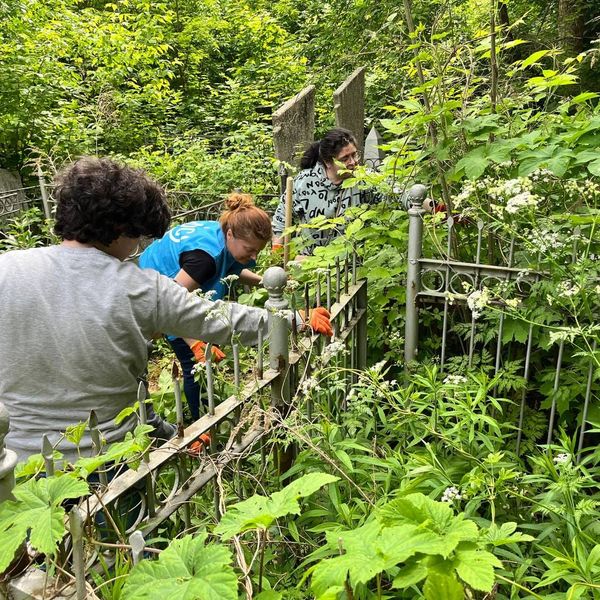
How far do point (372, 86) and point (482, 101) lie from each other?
6.05 m

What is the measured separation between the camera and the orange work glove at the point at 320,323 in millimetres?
2297

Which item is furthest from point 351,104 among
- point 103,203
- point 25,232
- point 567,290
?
point 103,203

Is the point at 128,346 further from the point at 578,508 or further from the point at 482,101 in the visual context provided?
the point at 482,101

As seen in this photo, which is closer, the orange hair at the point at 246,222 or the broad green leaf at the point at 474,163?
the broad green leaf at the point at 474,163

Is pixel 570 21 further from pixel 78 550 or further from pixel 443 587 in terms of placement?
pixel 78 550

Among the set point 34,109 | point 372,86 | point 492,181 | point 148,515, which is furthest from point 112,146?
point 148,515

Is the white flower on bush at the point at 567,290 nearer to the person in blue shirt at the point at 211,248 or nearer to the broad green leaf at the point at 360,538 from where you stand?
the broad green leaf at the point at 360,538

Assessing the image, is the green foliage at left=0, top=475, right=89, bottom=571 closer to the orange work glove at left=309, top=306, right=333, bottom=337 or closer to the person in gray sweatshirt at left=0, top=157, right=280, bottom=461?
the person in gray sweatshirt at left=0, top=157, right=280, bottom=461

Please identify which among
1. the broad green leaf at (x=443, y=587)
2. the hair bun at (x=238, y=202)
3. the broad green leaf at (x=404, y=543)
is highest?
the hair bun at (x=238, y=202)

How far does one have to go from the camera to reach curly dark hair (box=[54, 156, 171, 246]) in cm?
181

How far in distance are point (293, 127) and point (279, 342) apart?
3645 mm

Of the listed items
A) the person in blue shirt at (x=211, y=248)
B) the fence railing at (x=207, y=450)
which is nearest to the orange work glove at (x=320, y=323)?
the fence railing at (x=207, y=450)

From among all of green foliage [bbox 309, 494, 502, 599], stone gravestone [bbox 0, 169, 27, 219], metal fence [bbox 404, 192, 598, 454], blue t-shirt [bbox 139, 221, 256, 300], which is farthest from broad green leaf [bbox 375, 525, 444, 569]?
stone gravestone [bbox 0, 169, 27, 219]

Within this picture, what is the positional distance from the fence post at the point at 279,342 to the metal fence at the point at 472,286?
31.6 inches
